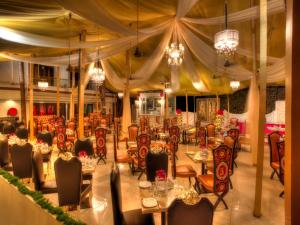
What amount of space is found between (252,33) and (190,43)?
1.51 metres

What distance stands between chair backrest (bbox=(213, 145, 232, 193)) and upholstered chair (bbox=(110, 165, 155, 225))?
135 centimetres

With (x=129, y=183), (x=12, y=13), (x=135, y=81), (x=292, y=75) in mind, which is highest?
(x=12, y=13)

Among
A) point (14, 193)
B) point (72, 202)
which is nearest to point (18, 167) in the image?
point (14, 193)

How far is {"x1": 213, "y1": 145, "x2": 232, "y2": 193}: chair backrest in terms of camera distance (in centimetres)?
361

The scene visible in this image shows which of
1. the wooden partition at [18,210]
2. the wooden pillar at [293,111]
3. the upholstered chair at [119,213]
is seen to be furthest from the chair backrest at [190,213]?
the wooden partition at [18,210]

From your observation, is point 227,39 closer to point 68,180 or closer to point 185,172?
point 185,172

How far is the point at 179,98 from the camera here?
15656 millimetres

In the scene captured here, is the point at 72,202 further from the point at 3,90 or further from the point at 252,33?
the point at 3,90

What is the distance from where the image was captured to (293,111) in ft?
3.94

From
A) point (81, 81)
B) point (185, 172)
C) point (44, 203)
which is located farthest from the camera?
point (81, 81)

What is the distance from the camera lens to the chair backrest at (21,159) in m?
4.47

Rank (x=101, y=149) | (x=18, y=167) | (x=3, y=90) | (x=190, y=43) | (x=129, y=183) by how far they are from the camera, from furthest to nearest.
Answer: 1. (x=3, y=90)
2. (x=101, y=149)
3. (x=190, y=43)
4. (x=129, y=183)
5. (x=18, y=167)

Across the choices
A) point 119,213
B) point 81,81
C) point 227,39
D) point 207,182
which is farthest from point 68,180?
point 81,81

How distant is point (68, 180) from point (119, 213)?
3.87 ft
